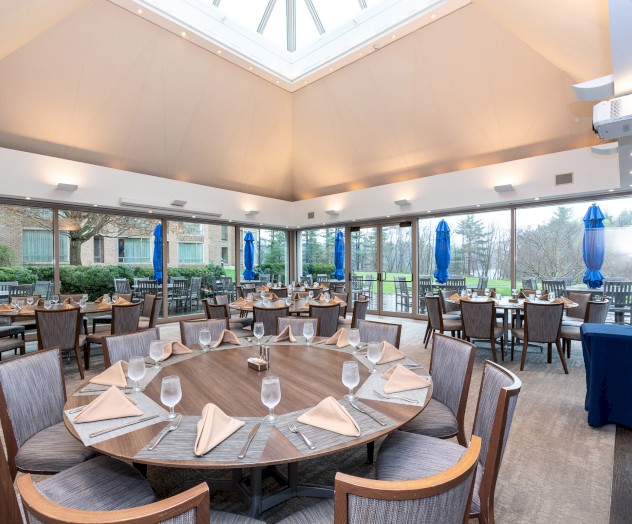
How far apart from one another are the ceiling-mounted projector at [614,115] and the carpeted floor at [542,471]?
10.1 feet

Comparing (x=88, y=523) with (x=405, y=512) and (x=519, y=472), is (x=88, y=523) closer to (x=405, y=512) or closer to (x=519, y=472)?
(x=405, y=512)

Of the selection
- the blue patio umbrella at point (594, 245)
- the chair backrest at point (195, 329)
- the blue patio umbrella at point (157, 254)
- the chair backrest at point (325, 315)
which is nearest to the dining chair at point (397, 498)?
the chair backrest at point (195, 329)

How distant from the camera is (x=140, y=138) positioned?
6.98 metres

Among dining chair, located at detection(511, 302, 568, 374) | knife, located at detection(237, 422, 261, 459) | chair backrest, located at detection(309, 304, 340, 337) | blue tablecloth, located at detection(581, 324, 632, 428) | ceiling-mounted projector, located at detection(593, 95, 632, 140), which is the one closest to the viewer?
knife, located at detection(237, 422, 261, 459)

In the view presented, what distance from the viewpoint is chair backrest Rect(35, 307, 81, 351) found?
3.94 metres

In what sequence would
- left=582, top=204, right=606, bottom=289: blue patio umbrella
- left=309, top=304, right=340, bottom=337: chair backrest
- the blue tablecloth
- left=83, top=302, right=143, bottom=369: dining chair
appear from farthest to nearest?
left=582, top=204, right=606, bottom=289: blue patio umbrella
left=83, top=302, right=143, bottom=369: dining chair
left=309, top=304, right=340, bottom=337: chair backrest
the blue tablecloth

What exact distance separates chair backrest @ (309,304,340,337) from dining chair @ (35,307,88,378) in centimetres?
282

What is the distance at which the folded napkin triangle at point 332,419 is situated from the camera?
137 cm

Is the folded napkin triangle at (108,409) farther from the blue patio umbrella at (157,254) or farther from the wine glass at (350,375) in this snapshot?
the blue patio umbrella at (157,254)

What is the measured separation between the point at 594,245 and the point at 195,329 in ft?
22.3

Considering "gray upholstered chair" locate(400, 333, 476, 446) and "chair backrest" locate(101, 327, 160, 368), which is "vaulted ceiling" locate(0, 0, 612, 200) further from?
"chair backrest" locate(101, 327, 160, 368)

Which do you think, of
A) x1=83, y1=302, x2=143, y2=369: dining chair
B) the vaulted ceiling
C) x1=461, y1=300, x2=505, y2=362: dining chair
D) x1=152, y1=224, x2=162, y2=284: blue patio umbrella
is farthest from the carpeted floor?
x1=152, y1=224, x2=162, y2=284: blue patio umbrella

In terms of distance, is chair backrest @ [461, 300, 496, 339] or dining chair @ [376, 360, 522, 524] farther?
chair backrest @ [461, 300, 496, 339]

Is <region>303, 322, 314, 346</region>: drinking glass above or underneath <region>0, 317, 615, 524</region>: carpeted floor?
above
